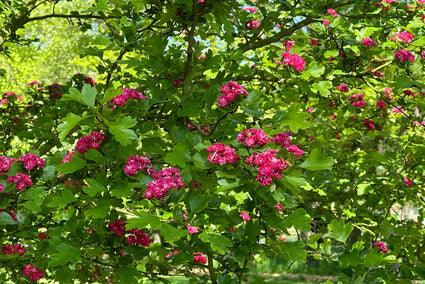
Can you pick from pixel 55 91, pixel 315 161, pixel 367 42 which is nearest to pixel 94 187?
pixel 315 161

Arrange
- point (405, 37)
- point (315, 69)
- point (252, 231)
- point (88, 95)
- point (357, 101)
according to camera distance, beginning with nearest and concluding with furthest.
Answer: point (88, 95) → point (252, 231) → point (315, 69) → point (405, 37) → point (357, 101)

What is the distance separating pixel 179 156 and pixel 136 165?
25cm

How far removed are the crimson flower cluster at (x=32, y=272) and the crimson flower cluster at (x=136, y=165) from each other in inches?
64.7

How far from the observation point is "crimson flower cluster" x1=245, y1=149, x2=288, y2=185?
6.32 feet

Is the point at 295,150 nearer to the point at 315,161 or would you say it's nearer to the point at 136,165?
the point at 315,161

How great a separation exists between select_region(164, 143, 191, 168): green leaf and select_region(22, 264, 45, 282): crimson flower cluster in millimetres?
1869

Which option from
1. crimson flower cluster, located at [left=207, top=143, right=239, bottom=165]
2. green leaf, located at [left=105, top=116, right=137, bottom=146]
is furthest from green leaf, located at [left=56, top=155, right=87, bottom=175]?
crimson flower cluster, located at [left=207, top=143, right=239, bottom=165]

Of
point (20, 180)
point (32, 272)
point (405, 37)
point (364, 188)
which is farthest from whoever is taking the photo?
point (364, 188)

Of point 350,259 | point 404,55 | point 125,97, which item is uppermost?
point 404,55

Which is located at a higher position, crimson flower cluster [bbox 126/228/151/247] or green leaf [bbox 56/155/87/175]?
green leaf [bbox 56/155/87/175]

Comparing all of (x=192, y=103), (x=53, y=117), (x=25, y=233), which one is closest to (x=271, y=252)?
(x=192, y=103)

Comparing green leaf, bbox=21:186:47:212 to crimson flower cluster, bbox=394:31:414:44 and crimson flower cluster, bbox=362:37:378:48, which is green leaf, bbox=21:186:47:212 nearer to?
Result: crimson flower cluster, bbox=362:37:378:48

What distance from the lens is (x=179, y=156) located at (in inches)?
85.4

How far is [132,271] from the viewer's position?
2434 mm
